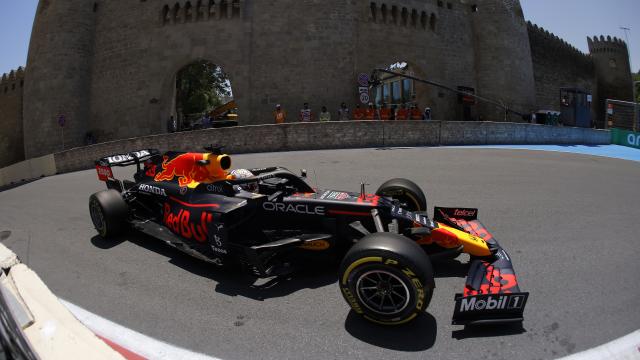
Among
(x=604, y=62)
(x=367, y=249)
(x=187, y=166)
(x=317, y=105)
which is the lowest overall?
(x=367, y=249)

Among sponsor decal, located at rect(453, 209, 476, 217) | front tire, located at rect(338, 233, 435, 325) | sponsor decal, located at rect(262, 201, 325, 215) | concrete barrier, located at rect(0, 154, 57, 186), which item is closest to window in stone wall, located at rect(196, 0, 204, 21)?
concrete barrier, located at rect(0, 154, 57, 186)

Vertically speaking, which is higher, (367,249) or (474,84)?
(474,84)

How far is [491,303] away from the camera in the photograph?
2682mm

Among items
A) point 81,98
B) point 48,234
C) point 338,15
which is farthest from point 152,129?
point 48,234

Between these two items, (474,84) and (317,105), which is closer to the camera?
(317,105)

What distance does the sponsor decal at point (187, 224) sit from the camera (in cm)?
395

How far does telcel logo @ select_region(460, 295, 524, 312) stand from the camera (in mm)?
2660

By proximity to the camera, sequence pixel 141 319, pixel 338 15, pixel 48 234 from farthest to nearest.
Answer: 1. pixel 338 15
2. pixel 48 234
3. pixel 141 319

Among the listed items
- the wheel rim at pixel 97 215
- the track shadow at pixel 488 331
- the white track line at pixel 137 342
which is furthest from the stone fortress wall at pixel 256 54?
the track shadow at pixel 488 331

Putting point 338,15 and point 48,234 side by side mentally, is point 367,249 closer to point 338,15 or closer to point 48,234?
point 48,234

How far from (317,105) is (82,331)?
21.9m

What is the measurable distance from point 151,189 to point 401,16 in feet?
79.7

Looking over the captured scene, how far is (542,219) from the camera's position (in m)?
5.38

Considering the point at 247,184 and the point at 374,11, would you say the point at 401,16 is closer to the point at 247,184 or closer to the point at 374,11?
the point at 374,11
